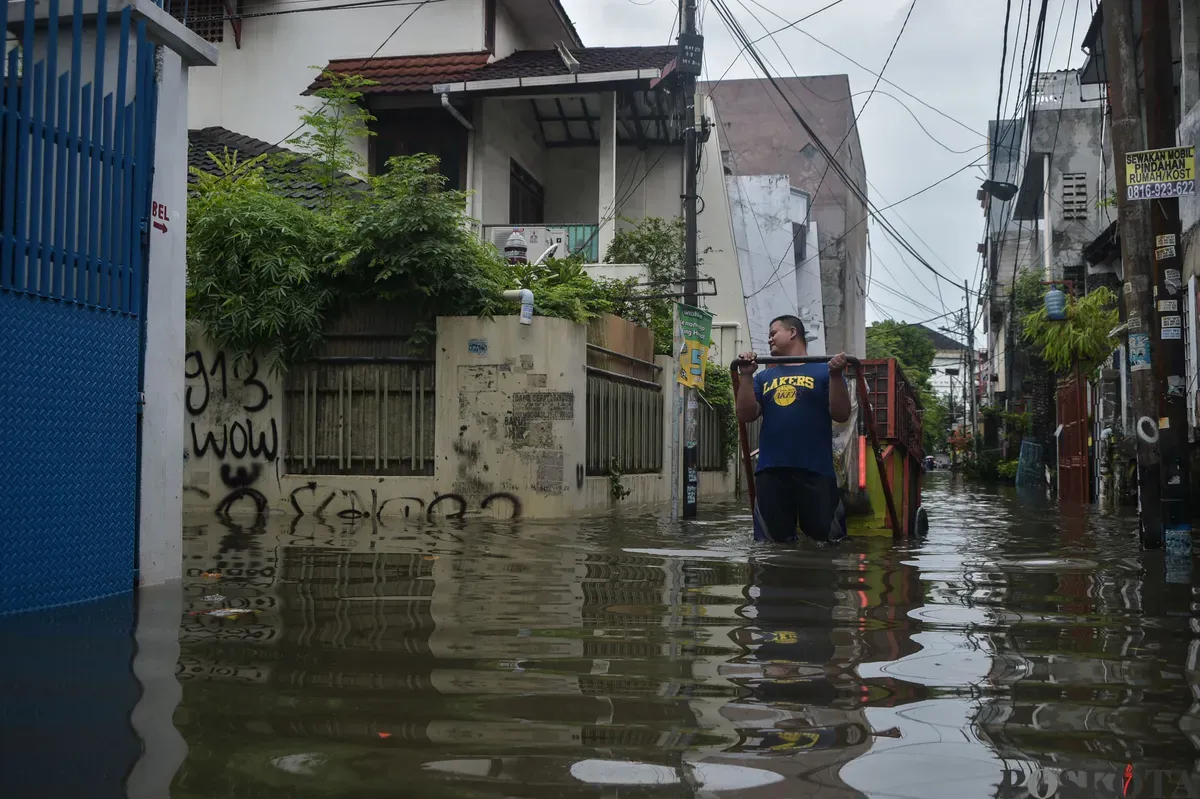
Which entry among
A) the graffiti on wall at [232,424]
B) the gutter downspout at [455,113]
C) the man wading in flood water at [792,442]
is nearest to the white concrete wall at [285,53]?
the gutter downspout at [455,113]

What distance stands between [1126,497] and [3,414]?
1739cm

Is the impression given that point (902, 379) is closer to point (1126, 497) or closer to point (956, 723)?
point (956, 723)

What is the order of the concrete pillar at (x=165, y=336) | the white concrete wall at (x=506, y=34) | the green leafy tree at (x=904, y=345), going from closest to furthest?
1. the concrete pillar at (x=165, y=336)
2. the white concrete wall at (x=506, y=34)
3. the green leafy tree at (x=904, y=345)

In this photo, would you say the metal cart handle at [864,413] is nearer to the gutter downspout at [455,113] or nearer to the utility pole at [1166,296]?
the utility pole at [1166,296]

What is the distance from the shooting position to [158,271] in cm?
652

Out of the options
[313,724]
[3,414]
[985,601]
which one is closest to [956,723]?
[313,724]

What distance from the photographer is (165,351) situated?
6586 mm

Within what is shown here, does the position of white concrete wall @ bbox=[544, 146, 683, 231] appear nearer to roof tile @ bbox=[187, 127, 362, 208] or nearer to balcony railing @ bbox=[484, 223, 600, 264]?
balcony railing @ bbox=[484, 223, 600, 264]

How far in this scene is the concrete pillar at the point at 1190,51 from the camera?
14.5 meters

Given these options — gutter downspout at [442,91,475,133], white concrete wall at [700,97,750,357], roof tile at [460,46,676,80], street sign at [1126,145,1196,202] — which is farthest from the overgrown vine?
street sign at [1126,145,1196,202]

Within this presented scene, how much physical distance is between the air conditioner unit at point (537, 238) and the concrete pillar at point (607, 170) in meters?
0.73

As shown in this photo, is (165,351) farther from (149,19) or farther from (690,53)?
(690,53)

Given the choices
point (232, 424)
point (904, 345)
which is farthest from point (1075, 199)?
point (904, 345)

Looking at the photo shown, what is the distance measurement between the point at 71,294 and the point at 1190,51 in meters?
14.0
